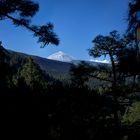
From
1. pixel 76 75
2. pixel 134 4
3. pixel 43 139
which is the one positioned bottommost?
pixel 43 139

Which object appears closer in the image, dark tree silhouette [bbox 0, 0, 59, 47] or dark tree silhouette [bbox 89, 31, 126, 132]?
dark tree silhouette [bbox 0, 0, 59, 47]

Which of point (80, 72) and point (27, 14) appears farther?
point (80, 72)

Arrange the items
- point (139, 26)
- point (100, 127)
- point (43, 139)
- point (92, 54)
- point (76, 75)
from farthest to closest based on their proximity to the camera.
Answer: point (92, 54) → point (76, 75) → point (100, 127) → point (139, 26) → point (43, 139)

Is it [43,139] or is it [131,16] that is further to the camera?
[131,16]

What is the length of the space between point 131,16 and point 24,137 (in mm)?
4948

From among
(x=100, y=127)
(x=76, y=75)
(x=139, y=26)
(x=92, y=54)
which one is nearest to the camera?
(x=139, y=26)

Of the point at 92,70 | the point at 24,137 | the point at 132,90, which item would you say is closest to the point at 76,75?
the point at 92,70

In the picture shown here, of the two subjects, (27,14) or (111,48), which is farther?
(111,48)

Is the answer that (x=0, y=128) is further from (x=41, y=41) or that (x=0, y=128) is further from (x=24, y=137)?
(x=41, y=41)

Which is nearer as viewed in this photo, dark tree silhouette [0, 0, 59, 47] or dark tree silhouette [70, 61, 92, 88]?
dark tree silhouette [0, 0, 59, 47]

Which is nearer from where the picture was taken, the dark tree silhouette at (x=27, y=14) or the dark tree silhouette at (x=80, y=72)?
the dark tree silhouette at (x=27, y=14)

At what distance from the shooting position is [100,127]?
14.3m

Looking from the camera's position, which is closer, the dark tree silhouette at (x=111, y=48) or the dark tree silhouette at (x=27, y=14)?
the dark tree silhouette at (x=27, y=14)

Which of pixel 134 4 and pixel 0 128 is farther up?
pixel 134 4
